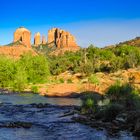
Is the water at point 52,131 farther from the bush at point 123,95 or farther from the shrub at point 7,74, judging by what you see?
the shrub at point 7,74

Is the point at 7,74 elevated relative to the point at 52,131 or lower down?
elevated

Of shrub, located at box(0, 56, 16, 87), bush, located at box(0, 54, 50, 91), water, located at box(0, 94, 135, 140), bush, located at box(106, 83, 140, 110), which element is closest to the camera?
water, located at box(0, 94, 135, 140)

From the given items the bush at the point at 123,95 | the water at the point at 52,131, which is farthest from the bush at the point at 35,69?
the water at the point at 52,131

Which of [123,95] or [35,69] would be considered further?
[35,69]

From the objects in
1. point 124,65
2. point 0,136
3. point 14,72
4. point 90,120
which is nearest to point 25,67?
point 14,72

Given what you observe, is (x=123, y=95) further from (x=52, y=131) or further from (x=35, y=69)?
(x=35, y=69)

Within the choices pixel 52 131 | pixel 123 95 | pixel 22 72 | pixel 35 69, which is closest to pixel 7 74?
pixel 22 72

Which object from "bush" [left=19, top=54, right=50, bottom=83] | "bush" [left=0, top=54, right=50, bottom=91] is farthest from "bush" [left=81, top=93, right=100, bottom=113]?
"bush" [left=19, top=54, right=50, bottom=83]

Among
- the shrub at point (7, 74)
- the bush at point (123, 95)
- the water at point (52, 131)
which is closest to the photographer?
the water at point (52, 131)

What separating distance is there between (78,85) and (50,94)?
24.8 feet

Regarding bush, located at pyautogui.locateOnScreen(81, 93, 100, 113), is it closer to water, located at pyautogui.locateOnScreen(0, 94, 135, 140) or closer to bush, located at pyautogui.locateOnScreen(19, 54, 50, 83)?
water, located at pyautogui.locateOnScreen(0, 94, 135, 140)

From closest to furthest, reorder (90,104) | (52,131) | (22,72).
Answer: (52,131), (90,104), (22,72)

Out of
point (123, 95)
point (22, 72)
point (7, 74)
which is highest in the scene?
point (22, 72)

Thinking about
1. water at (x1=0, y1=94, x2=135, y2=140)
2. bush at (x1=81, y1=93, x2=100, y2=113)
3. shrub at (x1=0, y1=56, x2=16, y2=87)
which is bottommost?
water at (x1=0, y1=94, x2=135, y2=140)
